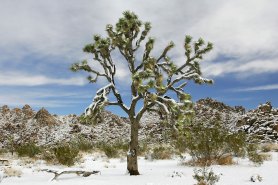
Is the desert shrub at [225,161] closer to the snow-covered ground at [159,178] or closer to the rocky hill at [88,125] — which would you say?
the snow-covered ground at [159,178]

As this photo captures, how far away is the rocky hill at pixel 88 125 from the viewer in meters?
37.7

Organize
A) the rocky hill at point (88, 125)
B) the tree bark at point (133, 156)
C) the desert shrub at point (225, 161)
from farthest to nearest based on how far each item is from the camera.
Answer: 1. the rocky hill at point (88, 125)
2. the desert shrub at point (225, 161)
3. the tree bark at point (133, 156)

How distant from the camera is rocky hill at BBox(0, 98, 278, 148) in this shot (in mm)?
37656

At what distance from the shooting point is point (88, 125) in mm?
43469

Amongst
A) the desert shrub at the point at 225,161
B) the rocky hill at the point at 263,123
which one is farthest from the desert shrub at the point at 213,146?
the rocky hill at the point at 263,123

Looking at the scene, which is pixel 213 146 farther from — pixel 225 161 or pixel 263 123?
pixel 263 123

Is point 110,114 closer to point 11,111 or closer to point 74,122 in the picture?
point 74,122

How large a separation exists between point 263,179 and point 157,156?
8.01m

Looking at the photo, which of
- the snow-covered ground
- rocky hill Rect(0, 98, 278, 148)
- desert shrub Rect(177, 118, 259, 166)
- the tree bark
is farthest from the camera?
rocky hill Rect(0, 98, 278, 148)

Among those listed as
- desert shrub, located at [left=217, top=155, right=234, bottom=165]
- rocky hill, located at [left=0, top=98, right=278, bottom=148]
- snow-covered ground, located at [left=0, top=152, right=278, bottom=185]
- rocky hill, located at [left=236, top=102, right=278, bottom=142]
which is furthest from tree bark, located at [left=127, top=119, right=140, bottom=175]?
rocky hill, located at [left=0, top=98, right=278, bottom=148]

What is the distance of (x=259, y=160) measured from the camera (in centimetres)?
1437

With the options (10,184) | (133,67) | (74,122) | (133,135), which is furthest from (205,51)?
(74,122)

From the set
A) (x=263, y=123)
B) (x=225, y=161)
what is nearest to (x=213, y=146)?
(x=225, y=161)

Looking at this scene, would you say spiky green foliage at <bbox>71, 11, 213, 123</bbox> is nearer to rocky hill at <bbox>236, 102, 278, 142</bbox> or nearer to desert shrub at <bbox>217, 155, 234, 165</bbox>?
desert shrub at <bbox>217, 155, 234, 165</bbox>
